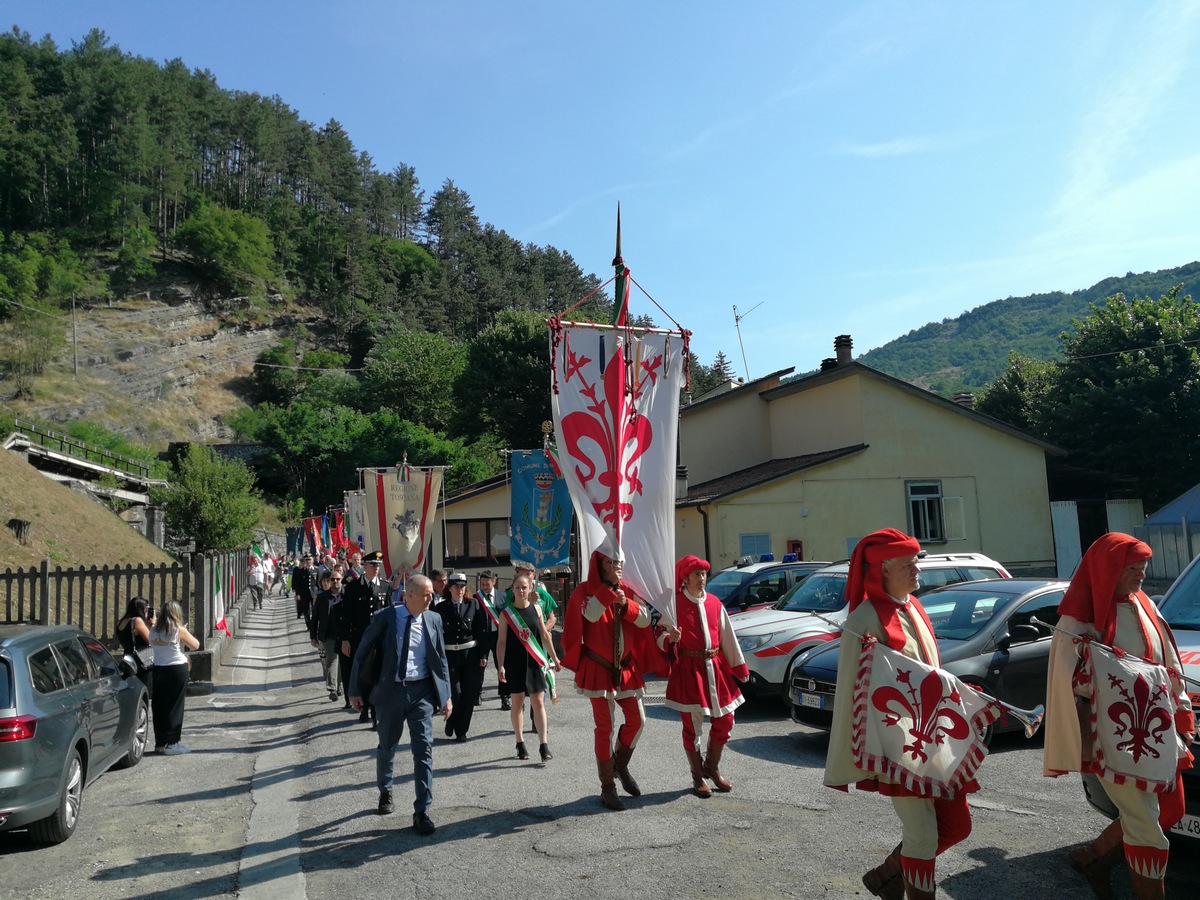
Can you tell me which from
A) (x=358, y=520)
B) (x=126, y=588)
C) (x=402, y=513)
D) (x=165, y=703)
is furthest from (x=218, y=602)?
(x=165, y=703)

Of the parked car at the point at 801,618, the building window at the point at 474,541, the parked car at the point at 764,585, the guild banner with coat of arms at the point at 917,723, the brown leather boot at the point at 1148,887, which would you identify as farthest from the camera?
the building window at the point at 474,541

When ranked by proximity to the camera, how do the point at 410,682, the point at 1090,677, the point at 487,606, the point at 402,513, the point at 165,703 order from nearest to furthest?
the point at 1090,677 → the point at 410,682 → the point at 165,703 → the point at 487,606 → the point at 402,513

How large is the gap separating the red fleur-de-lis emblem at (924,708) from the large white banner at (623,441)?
2897 mm

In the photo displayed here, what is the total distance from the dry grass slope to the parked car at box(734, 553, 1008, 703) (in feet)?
60.1

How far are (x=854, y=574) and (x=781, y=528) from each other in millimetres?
19167

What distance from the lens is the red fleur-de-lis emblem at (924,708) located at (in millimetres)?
3818

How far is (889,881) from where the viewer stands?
412 centimetres

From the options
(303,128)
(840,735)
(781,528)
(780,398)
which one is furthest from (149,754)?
(303,128)

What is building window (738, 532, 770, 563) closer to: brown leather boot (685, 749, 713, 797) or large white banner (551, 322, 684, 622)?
large white banner (551, 322, 684, 622)

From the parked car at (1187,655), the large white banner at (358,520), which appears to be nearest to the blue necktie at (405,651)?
the parked car at (1187,655)

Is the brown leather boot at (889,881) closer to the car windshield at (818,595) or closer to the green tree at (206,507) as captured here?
the car windshield at (818,595)

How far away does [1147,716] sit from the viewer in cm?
411

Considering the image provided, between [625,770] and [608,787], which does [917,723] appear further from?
[625,770]

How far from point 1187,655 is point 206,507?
35604 millimetres
